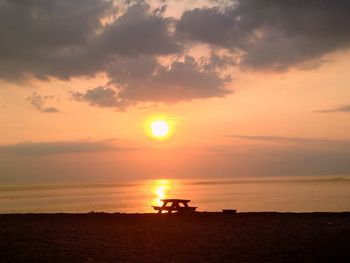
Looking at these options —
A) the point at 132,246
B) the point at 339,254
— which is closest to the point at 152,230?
the point at 132,246

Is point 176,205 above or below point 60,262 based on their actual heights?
above

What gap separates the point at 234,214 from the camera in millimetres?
23438

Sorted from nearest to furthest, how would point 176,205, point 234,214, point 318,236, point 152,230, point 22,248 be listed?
point 22,248
point 318,236
point 152,230
point 234,214
point 176,205

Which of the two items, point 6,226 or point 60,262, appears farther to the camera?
point 6,226

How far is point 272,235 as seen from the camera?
1612 centimetres

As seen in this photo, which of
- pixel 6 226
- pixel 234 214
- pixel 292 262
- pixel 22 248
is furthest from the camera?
pixel 234 214

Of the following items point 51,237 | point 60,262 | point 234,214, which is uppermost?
point 234,214

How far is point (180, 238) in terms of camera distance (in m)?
15.6

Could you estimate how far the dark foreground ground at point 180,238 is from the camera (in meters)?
12.6

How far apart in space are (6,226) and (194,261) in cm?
1159

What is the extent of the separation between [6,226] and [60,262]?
30.7 feet

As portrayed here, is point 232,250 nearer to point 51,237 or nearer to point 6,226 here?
point 51,237

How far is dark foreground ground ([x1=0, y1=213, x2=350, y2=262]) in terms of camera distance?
12555 millimetres

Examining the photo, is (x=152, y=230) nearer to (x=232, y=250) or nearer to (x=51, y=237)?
(x=51, y=237)
